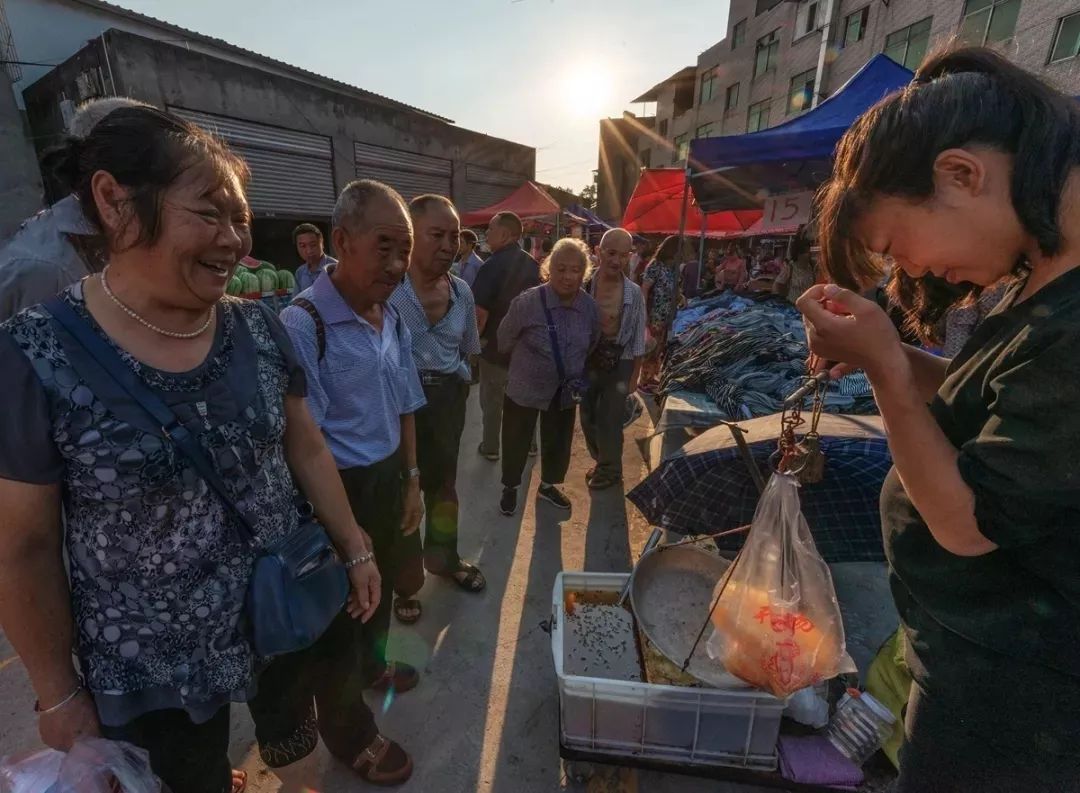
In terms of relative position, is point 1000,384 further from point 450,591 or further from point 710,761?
point 450,591

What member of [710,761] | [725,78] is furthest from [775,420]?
[725,78]

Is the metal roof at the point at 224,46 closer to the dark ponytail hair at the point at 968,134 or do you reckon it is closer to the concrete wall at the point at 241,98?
the concrete wall at the point at 241,98

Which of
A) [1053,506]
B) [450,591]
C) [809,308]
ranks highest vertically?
[809,308]

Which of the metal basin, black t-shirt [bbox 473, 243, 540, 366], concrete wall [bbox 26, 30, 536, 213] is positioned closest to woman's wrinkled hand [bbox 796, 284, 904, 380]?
the metal basin

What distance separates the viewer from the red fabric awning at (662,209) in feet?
32.9

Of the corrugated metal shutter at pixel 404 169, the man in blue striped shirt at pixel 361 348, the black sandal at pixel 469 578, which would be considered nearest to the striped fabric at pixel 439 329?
the man in blue striped shirt at pixel 361 348

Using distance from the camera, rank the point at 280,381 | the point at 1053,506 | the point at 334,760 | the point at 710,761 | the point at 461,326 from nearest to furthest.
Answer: the point at 1053,506 < the point at 280,381 < the point at 710,761 < the point at 334,760 < the point at 461,326

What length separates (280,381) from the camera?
4.36 feet

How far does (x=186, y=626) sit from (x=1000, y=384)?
170 cm

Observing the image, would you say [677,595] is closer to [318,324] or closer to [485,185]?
[318,324]

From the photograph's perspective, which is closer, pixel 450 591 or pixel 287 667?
pixel 287 667

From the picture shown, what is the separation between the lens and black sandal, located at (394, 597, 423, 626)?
8.85 ft

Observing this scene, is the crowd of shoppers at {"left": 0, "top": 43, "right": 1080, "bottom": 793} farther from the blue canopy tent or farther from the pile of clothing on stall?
the blue canopy tent

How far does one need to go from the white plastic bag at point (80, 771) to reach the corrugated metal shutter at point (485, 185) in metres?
16.6
